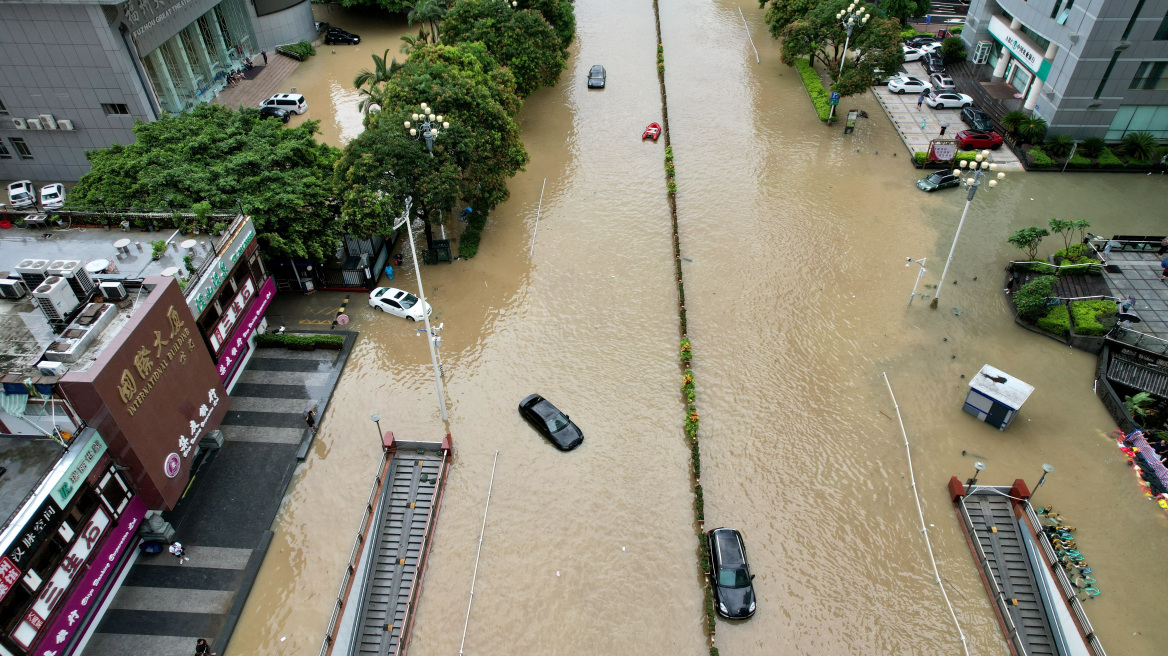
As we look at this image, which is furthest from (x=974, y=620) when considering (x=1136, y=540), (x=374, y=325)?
(x=374, y=325)

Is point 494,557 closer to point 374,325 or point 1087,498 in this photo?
point 374,325

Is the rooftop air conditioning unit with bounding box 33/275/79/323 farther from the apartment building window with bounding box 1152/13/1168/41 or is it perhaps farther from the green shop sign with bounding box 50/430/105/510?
the apartment building window with bounding box 1152/13/1168/41

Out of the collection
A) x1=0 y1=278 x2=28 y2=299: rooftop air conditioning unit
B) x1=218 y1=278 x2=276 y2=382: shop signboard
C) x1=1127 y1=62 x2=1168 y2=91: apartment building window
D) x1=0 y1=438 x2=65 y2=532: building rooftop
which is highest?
x1=0 y1=278 x2=28 y2=299: rooftop air conditioning unit

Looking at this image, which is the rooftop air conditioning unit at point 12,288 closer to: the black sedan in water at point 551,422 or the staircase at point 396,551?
the staircase at point 396,551

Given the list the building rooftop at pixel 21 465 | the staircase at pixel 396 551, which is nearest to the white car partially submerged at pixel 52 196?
the building rooftop at pixel 21 465

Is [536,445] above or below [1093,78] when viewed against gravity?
below

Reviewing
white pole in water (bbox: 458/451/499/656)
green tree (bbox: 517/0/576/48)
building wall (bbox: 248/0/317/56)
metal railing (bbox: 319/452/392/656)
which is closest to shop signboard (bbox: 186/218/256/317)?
metal railing (bbox: 319/452/392/656)
